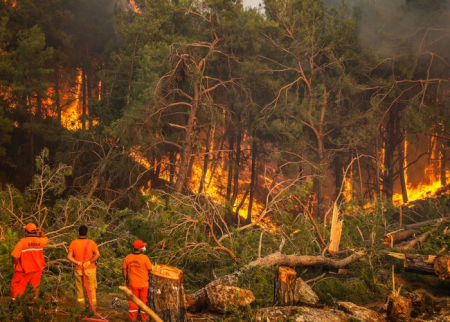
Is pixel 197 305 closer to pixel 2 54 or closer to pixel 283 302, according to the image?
pixel 283 302

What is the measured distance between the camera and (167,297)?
567 cm

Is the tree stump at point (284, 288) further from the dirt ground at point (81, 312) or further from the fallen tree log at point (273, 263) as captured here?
the dirt ground at point (81, 312)

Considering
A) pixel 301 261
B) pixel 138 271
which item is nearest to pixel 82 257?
pixel 138 271

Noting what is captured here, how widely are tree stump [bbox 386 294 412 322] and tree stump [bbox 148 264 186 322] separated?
3.19 metres

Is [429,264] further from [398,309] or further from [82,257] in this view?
[82,257]

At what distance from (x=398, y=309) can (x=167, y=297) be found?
11.5 feet

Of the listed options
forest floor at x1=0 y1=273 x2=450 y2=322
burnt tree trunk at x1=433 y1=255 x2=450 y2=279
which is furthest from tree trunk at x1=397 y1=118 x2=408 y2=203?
burnt tree trunk at x1=433 y1=255 x2=450 y2=279

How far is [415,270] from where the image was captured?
305 inches

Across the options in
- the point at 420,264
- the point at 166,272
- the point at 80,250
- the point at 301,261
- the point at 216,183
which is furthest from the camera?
the point at 216,183

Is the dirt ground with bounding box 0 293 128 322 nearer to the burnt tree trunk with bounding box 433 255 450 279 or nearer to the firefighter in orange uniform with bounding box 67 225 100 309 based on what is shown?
the firefighter in orange uniform with bounding box 67 225 100 309

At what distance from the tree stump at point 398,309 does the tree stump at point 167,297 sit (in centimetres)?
319

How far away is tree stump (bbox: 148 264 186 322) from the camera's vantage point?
564 cm

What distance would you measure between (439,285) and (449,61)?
15.3 m

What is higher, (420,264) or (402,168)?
(402,168)
